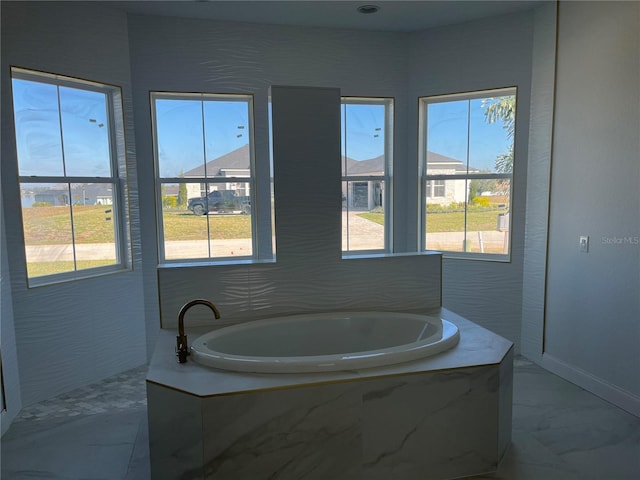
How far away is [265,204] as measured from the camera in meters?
3.83

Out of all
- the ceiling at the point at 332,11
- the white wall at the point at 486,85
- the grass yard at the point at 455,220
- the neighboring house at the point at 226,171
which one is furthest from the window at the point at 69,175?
the white wall at the point at 486,85

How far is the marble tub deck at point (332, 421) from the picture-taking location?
183 centimetres

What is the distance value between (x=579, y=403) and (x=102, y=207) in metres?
3.52

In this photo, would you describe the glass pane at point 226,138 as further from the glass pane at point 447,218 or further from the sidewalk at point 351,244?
the glass pane at point 447,218

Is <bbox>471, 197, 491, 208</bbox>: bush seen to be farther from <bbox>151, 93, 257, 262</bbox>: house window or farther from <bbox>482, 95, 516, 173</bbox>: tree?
<bbox>151, 93, 257, 262</bbox>: house window

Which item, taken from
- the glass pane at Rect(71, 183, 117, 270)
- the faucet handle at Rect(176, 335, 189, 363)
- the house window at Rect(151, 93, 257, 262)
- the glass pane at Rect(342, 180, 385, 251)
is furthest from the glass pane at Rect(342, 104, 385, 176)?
the faucet handle at Rect(176, 335, 189, 363)

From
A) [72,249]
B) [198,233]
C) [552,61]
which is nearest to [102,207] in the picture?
[72,249]

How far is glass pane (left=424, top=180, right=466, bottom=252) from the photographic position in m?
3.91

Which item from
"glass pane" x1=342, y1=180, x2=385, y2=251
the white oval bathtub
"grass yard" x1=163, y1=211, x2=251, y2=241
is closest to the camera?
the white oval bathtub

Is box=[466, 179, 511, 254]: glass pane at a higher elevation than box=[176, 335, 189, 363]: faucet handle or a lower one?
higher

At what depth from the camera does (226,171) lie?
3.77 meters

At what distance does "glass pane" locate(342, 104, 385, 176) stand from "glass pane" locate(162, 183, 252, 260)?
3.33 ft

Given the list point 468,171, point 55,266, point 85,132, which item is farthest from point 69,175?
point 468,171

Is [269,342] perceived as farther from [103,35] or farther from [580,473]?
[103,35]
